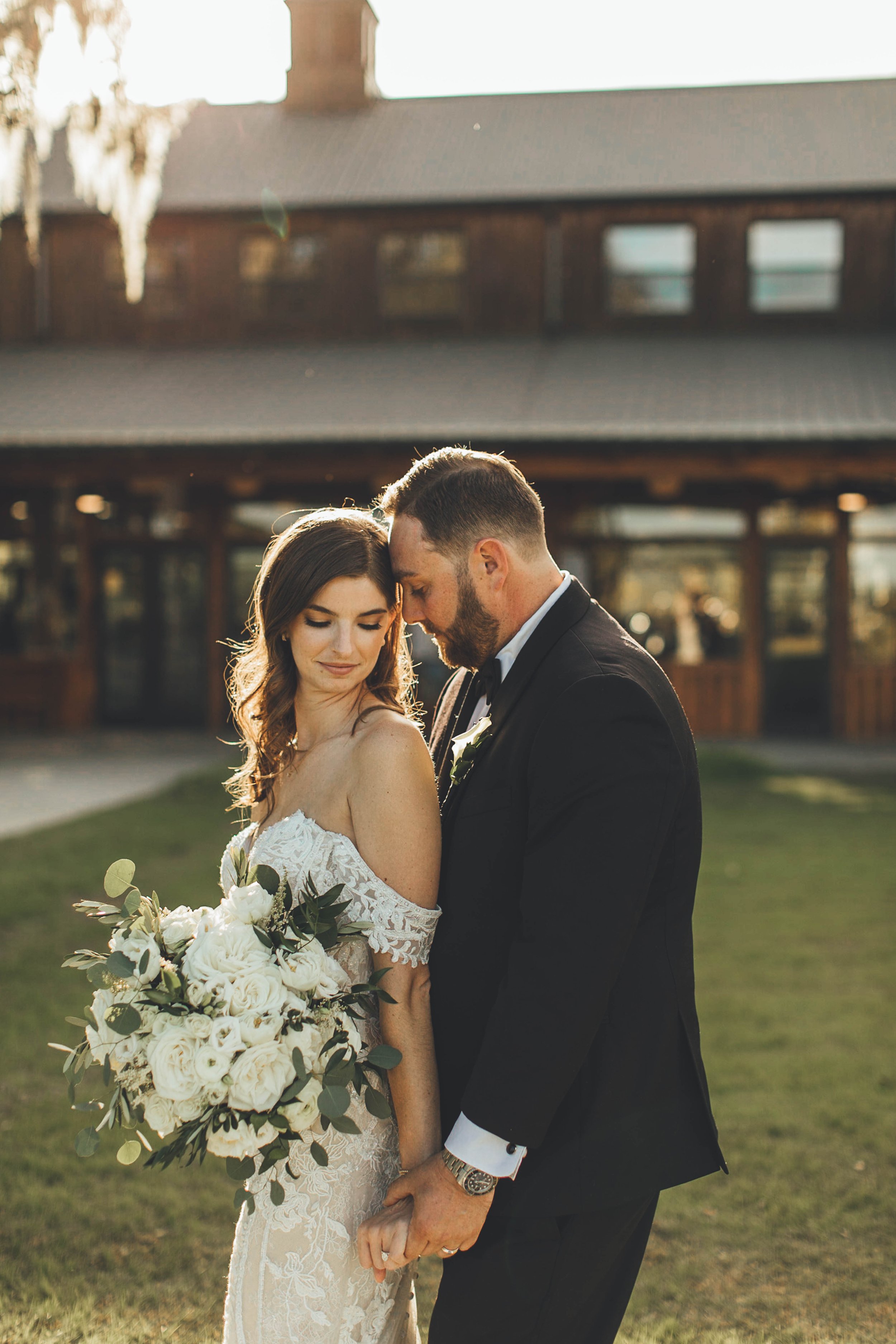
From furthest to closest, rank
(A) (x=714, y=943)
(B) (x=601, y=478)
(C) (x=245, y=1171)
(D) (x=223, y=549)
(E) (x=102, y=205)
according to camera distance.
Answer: (D) (x=223, y=549)
(B) (x=601, y=478)
(A) (x=714, y=943)
(E) (x=102, y=205)
(C) (x=245, y=1171)

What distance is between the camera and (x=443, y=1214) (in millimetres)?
1928

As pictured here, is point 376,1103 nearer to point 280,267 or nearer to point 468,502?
point 468,502

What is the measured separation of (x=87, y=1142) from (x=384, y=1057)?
20.5 inches

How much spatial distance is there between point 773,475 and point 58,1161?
36.3 ft

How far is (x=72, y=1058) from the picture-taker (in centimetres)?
204

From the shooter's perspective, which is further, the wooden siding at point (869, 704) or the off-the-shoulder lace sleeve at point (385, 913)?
the wooden siding at point (869, 704)

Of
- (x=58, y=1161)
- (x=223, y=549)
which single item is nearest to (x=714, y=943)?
(x=58, y=1161)

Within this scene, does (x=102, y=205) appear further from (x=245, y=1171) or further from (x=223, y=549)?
(x=223, y=549)

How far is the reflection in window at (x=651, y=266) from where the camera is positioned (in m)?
15.8

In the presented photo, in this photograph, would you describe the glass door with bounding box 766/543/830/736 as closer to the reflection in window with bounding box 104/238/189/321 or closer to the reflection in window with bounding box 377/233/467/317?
the reflection in window with bounding box 377/233/467/317

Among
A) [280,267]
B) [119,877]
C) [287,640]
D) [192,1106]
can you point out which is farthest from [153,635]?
[192,1106]

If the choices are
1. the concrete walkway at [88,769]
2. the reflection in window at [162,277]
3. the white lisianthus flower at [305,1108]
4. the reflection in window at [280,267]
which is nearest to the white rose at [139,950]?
the white lisianthus flower at [305,1108]

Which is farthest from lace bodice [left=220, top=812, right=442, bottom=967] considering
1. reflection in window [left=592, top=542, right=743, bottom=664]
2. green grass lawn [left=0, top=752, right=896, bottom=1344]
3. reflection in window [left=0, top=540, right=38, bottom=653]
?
reflection in window [left=0, top=540, right=38, bottom=653]

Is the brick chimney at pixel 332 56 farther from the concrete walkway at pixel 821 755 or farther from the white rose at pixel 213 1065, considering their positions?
the white rose at pixel 213 1065
